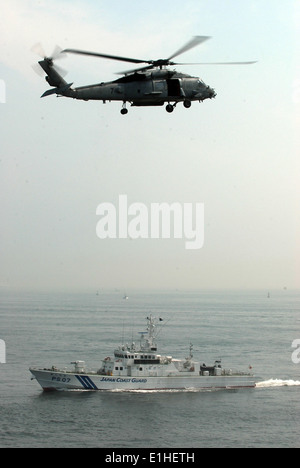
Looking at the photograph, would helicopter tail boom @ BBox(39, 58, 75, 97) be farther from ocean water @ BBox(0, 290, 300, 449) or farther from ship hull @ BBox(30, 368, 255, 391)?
ship hull @ BBox(30, 368, 255, 391)

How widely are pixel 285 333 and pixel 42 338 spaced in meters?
35.8

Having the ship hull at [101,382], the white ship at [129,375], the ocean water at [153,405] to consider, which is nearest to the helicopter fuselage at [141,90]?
the ocean water at [153,405]

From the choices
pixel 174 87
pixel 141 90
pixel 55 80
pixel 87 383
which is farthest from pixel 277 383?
pixel 55 80

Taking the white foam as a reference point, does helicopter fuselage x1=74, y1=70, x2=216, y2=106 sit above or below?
above

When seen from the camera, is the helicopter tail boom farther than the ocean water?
No

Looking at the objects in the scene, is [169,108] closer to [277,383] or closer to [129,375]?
[129,375]

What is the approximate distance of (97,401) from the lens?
51.7 metres

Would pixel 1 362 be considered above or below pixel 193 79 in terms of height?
below

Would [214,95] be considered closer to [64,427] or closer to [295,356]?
[64,427]

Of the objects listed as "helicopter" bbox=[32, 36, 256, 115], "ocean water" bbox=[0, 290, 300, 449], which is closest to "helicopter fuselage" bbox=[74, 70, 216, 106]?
"helicopter" bbox=[32, 36, 256, 115]

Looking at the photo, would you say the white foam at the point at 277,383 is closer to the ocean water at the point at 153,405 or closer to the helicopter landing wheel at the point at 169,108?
the ocean water at the point at 153,405
